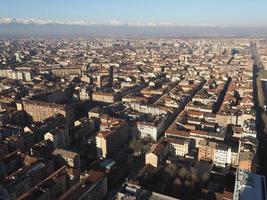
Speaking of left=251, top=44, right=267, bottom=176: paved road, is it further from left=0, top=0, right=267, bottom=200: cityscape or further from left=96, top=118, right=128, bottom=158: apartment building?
left=96, top=118, right=128, bottom=158: apartment building

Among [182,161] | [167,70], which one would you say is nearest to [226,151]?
[182,161]

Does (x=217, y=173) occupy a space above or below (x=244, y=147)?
below

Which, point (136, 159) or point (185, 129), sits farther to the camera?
point (185, 129)

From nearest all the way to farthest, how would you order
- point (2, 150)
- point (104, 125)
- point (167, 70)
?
1. point (2, 150)
2. point (104, 125)
3. point (167, 70)

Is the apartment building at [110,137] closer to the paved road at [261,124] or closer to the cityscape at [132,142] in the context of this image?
the cityscape at [132,142]

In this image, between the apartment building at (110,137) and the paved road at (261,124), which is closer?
the paved road at (261,124)

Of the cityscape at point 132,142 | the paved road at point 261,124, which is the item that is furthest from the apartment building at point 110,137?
the paved road at point 261,124

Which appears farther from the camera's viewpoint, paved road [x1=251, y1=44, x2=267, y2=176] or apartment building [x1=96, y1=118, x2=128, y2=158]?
apartment building [x1=96, y1=118, x2=128, y2=158]

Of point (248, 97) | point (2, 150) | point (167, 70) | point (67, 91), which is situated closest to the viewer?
point (2, 150)

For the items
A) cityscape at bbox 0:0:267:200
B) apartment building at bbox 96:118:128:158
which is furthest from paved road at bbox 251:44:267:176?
apartment building at bbox 96:118:128:158

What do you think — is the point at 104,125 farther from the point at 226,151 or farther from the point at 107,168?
the point at 226,151

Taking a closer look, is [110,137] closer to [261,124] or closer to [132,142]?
[132,142]
